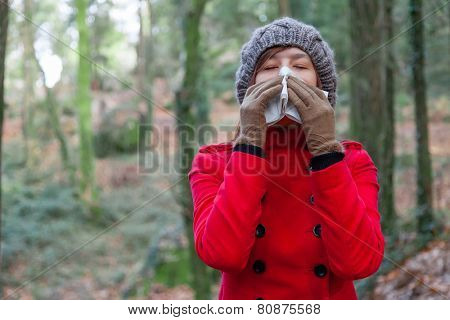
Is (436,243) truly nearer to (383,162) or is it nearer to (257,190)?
(383,162)

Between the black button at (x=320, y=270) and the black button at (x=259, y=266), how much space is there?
0.19 m

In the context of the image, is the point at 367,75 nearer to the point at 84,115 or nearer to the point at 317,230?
the point at 317,230

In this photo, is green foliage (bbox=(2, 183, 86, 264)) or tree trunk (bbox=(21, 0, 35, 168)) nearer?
green foliage (bbox=(2, 183, 86, 264))

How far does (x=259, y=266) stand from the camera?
174 centimetres

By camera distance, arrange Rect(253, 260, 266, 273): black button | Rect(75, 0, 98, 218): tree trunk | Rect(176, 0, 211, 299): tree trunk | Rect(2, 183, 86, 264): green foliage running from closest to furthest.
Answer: Rect(253, 260, 266, 273): black button, Rect(176, 0, 211, 299): tree trunk, Rect(2, 183, 86, 264): green foliage, Rect(75, 0, 98, 218): tree trunk

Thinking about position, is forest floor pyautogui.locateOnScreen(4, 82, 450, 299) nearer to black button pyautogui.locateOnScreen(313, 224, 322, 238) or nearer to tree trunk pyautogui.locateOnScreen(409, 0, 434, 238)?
tree trunk pyautogui.locateOnScreen(409, 0, 434, 238)

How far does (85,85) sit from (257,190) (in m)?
15.7

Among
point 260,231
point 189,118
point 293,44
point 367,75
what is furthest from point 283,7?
point 260,231

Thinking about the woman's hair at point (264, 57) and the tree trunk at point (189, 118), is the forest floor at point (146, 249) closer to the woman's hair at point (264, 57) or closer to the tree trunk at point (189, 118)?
the tree trunk at point (189, 118)

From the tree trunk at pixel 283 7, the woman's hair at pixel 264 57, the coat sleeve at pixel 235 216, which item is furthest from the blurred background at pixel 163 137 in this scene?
the coat sleeve at pixel 235 216

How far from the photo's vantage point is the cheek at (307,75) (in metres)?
1.85

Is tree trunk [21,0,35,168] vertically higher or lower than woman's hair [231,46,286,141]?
higher

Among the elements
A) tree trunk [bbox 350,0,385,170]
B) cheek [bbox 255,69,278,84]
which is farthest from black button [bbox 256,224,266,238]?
tree trunk [bbox 350,0,385,170]

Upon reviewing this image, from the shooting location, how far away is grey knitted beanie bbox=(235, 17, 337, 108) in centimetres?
192
